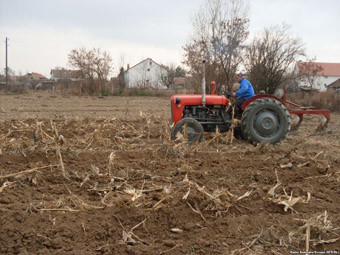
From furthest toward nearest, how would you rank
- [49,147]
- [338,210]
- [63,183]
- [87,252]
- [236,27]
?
[236,27]
[49,147]
[63,183]
[338,210]
[87,252]

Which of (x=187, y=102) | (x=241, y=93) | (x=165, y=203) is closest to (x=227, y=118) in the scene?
(x=241, y=93)

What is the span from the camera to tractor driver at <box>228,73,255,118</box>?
6.81m

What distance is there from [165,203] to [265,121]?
394cm

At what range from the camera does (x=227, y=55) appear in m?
18.6

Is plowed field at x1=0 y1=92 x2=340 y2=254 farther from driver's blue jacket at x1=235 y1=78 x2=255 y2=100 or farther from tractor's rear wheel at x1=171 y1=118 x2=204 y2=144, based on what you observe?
driver's blue jacket at x1=235 y1=78 x2=255 y2=100

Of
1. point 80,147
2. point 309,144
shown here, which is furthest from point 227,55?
point 80,147

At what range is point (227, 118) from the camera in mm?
7094

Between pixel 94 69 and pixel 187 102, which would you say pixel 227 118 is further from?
pixel 94 69

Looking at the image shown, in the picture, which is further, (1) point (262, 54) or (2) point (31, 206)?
(1) point (262, 54)

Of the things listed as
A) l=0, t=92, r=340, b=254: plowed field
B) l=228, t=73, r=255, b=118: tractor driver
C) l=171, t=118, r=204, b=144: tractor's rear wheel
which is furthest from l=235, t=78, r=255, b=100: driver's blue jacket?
l=0, t=92, r=340, b=254: plowed field

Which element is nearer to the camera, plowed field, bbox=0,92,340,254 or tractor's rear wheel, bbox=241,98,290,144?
plowed field, bbox=0,92,340,254

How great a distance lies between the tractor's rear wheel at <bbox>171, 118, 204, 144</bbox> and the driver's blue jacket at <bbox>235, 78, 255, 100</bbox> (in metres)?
1.16

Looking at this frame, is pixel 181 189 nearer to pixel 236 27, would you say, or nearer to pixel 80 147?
pixel 80 147

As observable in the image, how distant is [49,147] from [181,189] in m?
2.71
